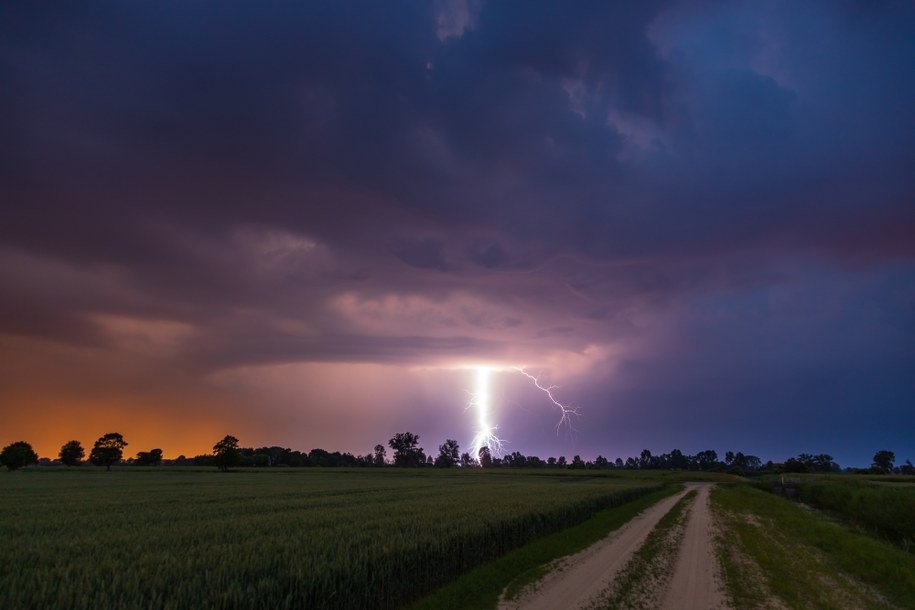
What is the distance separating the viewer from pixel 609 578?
15.0m

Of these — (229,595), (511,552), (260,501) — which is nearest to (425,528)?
(511,552)

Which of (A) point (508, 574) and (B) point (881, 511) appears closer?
(A) point (508, 574)

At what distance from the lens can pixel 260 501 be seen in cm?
3175

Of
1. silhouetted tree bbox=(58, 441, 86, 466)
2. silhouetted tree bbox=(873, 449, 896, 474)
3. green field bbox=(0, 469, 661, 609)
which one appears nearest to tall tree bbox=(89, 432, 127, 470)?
silhouetted tree bbox=(58, 441, 86, 466)

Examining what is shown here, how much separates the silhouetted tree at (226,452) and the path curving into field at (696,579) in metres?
144

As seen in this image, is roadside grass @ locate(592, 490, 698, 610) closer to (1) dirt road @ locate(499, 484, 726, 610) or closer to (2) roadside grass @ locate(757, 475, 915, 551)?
(1) dirt road @ locate(499, 484, 726, 610)

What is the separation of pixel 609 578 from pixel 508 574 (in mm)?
3203

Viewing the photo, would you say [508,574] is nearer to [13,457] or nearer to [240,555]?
[240,555]

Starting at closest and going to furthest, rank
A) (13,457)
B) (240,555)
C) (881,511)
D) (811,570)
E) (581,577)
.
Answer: (240,555), (581,577), (811,570), (881,511), (13,457)

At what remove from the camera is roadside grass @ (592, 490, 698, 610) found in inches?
492

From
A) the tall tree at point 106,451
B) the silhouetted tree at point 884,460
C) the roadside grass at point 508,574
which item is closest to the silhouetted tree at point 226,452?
the tall tree at point 106,451

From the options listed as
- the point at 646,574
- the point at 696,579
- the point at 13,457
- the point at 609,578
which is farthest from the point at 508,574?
the point at 13,457

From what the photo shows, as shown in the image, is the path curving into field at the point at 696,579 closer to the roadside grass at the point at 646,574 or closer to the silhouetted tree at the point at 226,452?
the roadside grass at the point at 646,574

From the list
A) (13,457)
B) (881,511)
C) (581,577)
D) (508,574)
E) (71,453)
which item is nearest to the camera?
(581,577)
